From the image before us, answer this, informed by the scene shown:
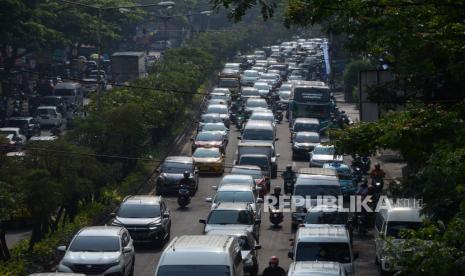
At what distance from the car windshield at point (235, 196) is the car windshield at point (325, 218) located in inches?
140

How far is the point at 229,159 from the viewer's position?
50.4 metres

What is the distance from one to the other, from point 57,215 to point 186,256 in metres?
12.4

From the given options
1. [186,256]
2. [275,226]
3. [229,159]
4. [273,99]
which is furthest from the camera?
[273,99]

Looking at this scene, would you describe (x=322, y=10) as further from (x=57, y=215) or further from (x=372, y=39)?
(x=57, y=215)

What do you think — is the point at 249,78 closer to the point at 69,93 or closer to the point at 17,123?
the point at 69,93

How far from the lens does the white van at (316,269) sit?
64.1 ft

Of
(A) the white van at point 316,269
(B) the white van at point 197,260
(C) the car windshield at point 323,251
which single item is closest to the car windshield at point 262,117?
(C) the car windshield at point 323,251

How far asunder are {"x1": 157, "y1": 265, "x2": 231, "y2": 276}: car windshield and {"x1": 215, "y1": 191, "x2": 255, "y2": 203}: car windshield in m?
13.1

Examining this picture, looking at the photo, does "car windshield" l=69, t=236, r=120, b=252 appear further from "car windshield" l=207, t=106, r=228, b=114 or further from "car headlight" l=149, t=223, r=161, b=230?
"car windshield" l=207, t=106, r=228, b=114

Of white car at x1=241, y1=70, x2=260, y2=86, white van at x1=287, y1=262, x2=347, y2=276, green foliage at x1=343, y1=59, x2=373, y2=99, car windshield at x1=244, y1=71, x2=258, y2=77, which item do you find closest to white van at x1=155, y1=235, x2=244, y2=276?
white van at x1=287, y1=262, x2=347, y2=276

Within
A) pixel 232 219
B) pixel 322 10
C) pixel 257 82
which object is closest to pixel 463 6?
pixel 322 10

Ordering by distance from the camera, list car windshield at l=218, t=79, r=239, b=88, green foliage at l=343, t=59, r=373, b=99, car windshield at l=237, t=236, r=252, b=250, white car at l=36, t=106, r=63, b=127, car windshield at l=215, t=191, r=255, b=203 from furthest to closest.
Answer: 1. car windshield at l=218, t=79, r=239, b=88
2. green foliage at l=343, t=59, r=373, b=99
3. white car at l=36, t=106, r=63, b=127
4. car windshield at l=215, t=191, r=255, b=203
5. car windshield at l=237, t=236, r=252, b=250

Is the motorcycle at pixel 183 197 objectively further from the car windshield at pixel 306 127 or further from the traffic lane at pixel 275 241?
the car windshield at pixel 306 127

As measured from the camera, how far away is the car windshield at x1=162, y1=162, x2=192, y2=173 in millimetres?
40562
